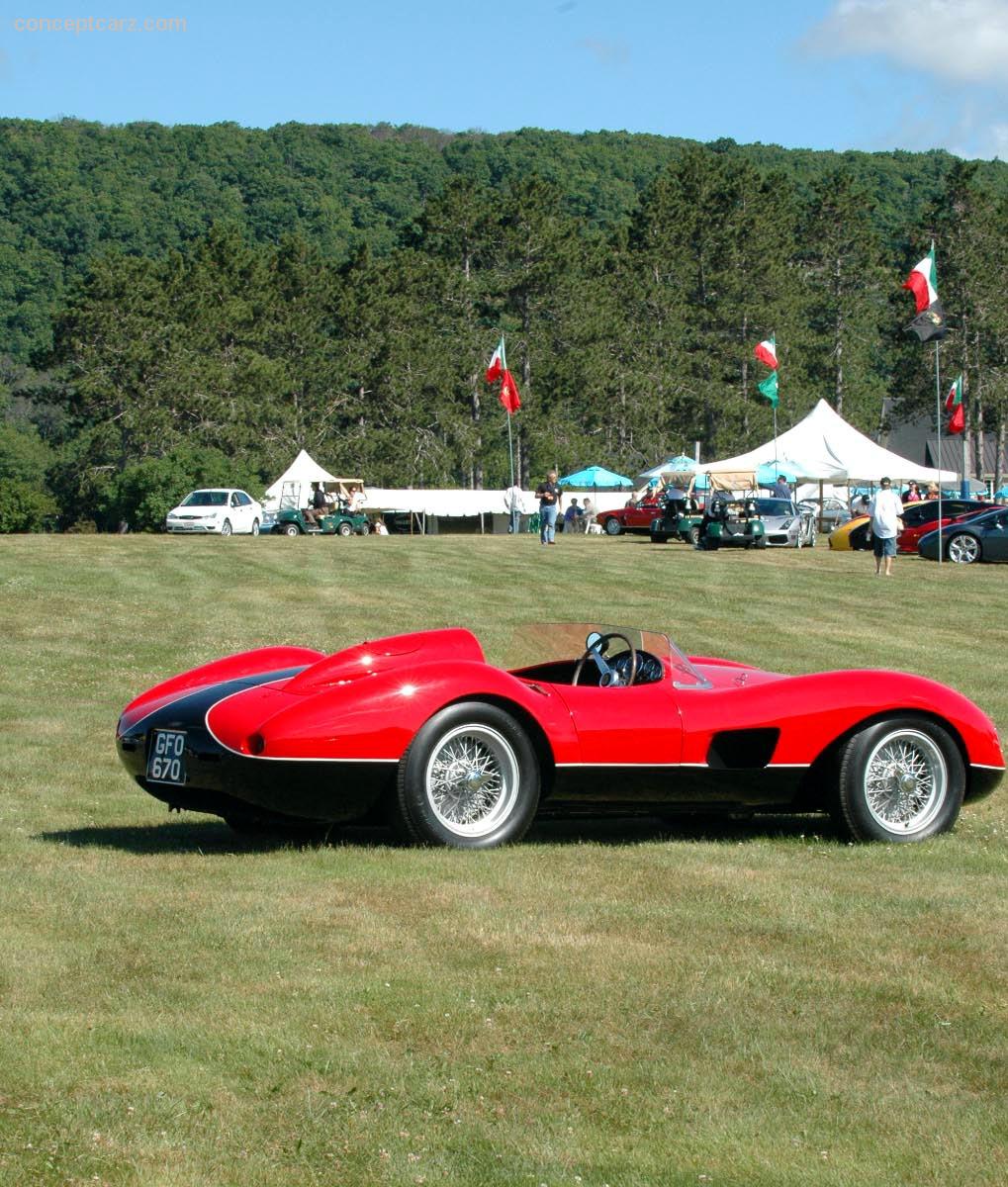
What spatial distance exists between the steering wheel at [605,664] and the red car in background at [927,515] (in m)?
31.9

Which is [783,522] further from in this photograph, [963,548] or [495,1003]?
[495,1003]

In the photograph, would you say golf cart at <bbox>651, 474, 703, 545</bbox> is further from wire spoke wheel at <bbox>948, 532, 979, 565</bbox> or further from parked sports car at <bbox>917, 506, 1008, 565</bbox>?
wire spoke wheel at <bbox>948, 532, 979, 565</bbox>

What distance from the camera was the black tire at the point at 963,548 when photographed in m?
37.6

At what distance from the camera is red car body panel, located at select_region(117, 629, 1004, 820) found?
7.94 m

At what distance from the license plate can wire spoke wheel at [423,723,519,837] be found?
3.85 feet

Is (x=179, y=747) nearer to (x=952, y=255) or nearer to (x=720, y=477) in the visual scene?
(x=720, y=477)

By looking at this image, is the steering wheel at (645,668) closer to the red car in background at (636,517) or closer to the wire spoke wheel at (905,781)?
the wire spoke wheel at (905,781)

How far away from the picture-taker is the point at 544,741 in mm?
8305

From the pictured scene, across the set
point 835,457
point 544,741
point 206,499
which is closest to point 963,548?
point 835,457

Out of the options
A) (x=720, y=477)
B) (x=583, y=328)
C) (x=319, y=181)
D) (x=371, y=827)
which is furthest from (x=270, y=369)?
(x=371, y=827)

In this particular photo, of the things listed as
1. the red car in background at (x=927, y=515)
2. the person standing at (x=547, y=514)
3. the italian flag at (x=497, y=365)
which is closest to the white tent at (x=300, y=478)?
the italian flag at (x=497, y=365)

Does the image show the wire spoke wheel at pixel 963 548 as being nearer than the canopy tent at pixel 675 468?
Yes

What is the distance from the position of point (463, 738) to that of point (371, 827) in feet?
3.29

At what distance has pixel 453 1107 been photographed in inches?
174
